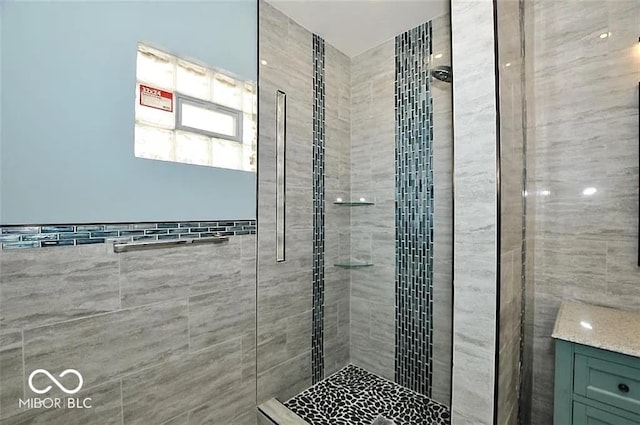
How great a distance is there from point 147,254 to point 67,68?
2.50ft

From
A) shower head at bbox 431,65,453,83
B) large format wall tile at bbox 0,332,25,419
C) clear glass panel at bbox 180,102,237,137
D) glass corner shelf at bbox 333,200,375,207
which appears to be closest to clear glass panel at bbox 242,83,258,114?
clear glass panel at bbox 180,102,237,137

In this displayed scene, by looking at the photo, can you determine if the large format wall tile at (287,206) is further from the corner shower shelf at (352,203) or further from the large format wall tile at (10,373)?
the large format wall tile at (10,373)

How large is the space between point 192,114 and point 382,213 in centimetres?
141

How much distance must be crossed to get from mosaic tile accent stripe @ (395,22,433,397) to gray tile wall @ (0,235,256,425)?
1.06 meters

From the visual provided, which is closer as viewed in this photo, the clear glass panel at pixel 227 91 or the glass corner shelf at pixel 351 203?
the clear glass panel at pixel 227 91

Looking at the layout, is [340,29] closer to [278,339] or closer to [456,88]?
[456,88]

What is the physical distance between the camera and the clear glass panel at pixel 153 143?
1.23 m

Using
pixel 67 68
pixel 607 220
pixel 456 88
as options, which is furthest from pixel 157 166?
pixel 607 220

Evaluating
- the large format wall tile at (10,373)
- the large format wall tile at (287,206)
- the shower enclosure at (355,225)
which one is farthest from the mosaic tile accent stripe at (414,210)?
the large format wall tile at (10,373)

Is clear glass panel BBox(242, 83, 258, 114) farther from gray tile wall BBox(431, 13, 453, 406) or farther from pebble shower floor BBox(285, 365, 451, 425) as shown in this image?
pebble shower floor BBox(285, 365, 451, 425)

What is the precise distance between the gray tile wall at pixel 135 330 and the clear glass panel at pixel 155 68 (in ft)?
2.49

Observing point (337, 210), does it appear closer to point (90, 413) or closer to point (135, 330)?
point (135, 330)

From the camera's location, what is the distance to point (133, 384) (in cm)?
120

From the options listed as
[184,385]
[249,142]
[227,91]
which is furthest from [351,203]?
[184,385]
